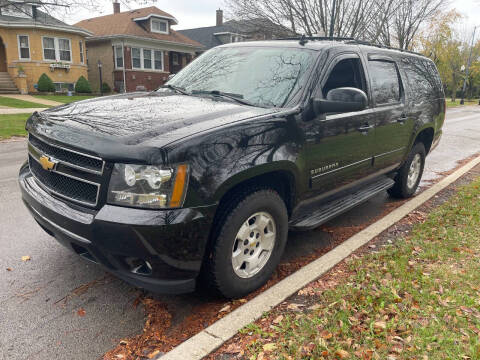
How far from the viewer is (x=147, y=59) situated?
101ft

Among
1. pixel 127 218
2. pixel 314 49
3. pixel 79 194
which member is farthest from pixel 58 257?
pixel 314 49

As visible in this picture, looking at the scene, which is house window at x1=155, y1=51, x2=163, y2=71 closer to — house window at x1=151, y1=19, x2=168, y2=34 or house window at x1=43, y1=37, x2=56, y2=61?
house window at x1=151, y1=19, x2=168, y2=34

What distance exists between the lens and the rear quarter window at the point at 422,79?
5223mm

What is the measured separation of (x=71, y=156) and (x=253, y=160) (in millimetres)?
1229

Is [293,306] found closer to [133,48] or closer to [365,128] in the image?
[365,128]

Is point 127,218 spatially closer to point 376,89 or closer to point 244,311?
point 244,311

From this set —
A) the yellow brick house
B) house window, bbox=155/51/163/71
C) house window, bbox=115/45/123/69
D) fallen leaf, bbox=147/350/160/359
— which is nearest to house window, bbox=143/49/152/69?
house window, bbox=155/51/163/71

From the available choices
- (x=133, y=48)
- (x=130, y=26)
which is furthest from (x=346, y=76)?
(x=130, y=26)

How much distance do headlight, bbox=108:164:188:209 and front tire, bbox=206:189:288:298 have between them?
18.0 inches

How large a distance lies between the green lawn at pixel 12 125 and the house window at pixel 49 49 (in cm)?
1364

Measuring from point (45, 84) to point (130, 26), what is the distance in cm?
892

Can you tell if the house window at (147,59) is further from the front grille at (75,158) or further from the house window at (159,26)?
the front grille at (75,158)

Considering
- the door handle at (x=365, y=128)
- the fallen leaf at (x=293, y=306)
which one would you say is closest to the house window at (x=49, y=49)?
the door handle at (x=365, y=128)

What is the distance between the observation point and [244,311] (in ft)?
9.34
